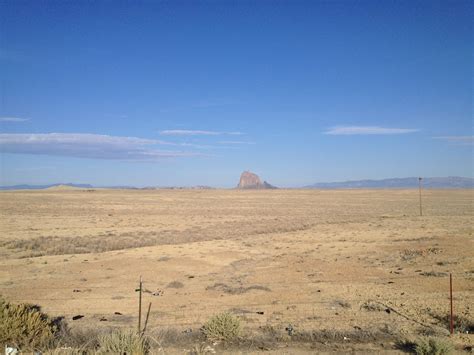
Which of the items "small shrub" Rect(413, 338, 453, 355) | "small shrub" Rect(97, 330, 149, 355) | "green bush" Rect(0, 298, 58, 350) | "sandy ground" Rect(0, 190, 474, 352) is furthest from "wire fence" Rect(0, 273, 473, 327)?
"small shrub" Rect(97, 330, 149, 355)

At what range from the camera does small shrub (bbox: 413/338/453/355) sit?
700cm

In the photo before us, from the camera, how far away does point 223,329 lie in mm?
8305

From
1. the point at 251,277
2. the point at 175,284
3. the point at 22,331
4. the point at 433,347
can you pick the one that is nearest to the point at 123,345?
the point at 22,331

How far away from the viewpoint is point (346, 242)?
2255cm

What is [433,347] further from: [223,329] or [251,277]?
[251,277]

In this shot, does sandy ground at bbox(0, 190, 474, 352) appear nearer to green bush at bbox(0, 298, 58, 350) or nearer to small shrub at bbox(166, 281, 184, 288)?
small shrub at bbox(166, 281, 184, 288)

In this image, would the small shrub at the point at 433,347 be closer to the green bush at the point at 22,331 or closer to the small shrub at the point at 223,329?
the small shrub at the point at 223,329

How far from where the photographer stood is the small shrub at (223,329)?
8281 millimetres

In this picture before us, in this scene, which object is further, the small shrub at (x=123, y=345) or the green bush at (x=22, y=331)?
the green bush at (x=22, y=331)

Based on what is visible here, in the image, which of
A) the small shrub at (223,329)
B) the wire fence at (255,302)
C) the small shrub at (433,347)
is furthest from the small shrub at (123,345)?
the small shrub at (433,347)

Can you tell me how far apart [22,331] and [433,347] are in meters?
7.63

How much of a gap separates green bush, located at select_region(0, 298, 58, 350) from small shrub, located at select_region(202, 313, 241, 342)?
3.13m

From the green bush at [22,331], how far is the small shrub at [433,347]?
688 centimetres

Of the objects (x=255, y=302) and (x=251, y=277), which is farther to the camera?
(x=251, y=277)
